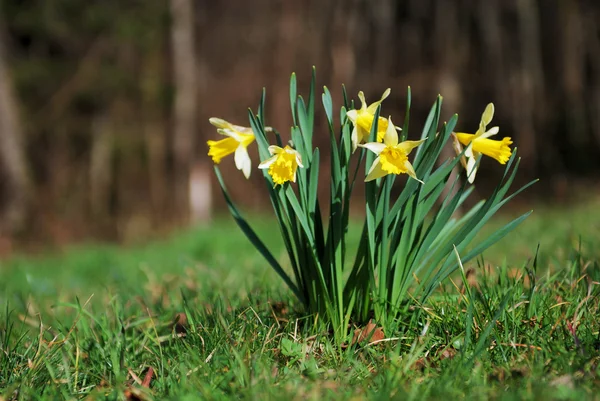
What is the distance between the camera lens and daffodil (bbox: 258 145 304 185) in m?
1.53

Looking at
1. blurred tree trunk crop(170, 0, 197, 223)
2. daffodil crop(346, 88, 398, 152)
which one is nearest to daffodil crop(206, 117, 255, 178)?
daffodil crop(346, 88, 398, 152)

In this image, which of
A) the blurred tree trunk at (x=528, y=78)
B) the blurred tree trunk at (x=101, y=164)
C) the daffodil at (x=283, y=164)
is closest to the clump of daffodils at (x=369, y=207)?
the daffodil at (x=283, y=164)

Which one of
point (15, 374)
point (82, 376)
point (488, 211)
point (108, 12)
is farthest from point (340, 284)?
point (108, 12)

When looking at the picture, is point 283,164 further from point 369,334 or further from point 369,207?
point 369,334

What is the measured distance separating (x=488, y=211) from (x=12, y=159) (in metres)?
8.35

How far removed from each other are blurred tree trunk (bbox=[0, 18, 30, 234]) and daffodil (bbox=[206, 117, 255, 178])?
25.6ft

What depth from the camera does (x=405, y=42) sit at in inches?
472

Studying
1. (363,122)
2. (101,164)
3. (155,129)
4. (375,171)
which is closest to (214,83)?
(155,129)

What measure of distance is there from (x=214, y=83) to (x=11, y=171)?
4892mm

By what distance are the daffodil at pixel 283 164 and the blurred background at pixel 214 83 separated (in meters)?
7.90

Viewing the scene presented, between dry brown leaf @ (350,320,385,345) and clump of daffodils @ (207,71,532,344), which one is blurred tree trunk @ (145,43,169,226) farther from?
dry brown leaf @ (350,320,385,345)

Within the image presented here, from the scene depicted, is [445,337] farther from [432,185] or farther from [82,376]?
[82,376]

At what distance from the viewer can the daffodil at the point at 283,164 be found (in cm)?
153

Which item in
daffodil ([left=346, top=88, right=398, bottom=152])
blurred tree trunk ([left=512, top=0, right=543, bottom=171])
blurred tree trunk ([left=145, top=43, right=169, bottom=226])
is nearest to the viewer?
daffodil ([left=346, top=88, right=398, bottom=152])
